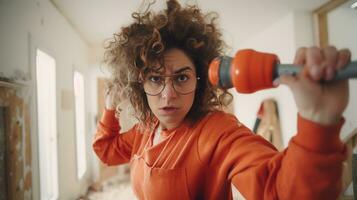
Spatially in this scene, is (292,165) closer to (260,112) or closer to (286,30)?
(286,30)

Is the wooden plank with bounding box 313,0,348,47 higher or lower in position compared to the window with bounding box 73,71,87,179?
higher

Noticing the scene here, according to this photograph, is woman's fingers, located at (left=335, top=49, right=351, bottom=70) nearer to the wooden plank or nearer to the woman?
the woman

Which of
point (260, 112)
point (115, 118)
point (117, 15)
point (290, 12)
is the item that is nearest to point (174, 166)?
point (115, 118)

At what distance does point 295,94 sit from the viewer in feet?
1.22

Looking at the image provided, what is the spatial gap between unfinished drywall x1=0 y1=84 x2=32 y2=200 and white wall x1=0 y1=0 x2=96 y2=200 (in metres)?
0.10

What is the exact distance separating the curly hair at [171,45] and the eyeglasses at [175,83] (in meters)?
0.03

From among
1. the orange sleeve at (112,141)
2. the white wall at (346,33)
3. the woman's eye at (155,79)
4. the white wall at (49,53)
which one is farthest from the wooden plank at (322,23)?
the white wall at (49,53)

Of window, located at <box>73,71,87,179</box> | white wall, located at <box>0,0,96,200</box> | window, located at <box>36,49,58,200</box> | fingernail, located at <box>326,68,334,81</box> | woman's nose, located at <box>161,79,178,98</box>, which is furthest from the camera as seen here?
window, located at <box>73,71,87,179</box>

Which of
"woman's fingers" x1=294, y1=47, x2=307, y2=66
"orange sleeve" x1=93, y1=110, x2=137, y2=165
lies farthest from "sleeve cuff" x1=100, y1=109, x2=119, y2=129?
"woman's fingers" x1=294, y1=47, x2=307, y2=66

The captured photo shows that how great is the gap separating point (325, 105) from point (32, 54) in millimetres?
1820

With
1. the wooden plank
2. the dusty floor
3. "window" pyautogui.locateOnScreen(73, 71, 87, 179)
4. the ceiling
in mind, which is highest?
the ceiling

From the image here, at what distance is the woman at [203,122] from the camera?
37 centimetres

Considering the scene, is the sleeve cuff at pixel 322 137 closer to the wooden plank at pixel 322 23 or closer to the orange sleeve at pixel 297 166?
the orange sleeve at pixel 297 166

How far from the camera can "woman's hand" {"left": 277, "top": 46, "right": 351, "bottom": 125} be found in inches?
13.8
